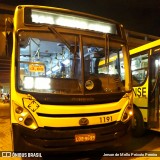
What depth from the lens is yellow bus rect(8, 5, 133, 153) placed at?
4496 mm

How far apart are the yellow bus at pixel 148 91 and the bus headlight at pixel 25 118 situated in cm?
376

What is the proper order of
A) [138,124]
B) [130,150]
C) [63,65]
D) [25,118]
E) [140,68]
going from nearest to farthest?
1. [25,118]
2. [63,65]
3. [130,150]
4. [138,124]
5. [140,68]

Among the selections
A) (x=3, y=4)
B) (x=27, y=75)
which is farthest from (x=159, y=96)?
(x=3, y=4)

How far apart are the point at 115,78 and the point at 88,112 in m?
1.16

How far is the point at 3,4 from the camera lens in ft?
52.5

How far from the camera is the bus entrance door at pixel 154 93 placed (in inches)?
276

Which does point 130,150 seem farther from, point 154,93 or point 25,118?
point 25,118

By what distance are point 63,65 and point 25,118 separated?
1.34 m

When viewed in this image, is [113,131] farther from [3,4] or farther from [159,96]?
[3,4]

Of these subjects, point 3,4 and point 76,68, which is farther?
point 3,4

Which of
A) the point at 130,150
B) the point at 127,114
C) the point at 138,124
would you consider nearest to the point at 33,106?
the point at 127,114

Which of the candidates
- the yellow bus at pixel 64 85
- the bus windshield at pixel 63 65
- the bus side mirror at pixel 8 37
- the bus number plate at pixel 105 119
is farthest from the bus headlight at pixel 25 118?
the bus number plate at pixel 105 119

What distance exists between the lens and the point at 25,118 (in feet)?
14.7

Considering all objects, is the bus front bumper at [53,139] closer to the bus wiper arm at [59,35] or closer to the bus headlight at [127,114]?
the bus headlight at [127,114]
